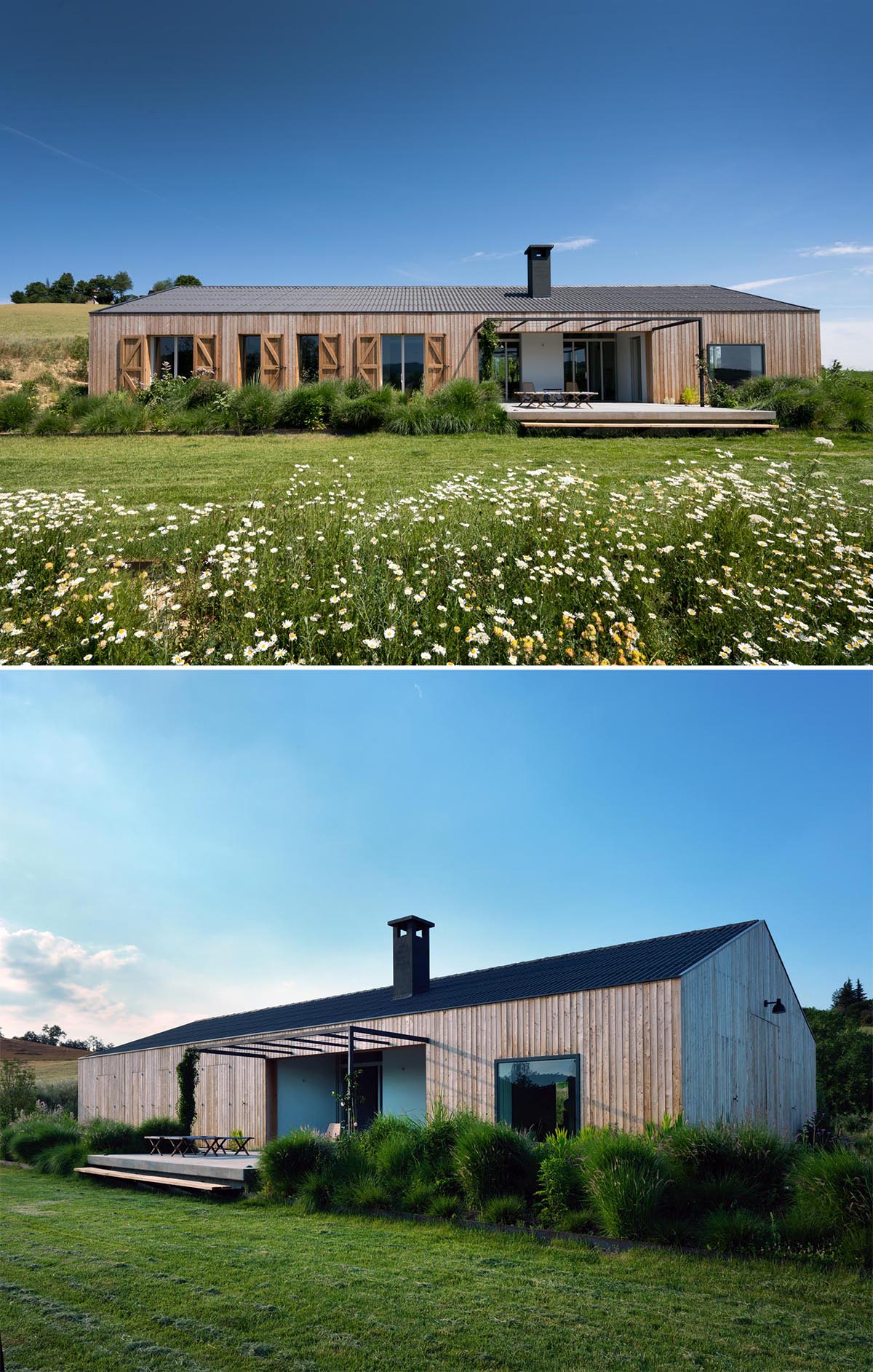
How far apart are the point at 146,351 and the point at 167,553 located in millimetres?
17297

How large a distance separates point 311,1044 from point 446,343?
17.1 metres

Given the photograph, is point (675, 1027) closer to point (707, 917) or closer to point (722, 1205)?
point (722, 1205)

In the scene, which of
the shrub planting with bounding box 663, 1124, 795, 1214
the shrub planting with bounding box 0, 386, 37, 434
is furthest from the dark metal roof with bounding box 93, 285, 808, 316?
the shrub planting with bounding box 663, 1124, 795, 1214

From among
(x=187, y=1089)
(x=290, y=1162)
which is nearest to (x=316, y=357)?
(x=187, y=1089)

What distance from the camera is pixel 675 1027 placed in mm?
9359

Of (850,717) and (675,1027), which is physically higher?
(850,717)

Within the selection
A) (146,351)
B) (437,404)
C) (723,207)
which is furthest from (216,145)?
(146,351)

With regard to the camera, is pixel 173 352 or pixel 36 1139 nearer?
pixel 36 1139

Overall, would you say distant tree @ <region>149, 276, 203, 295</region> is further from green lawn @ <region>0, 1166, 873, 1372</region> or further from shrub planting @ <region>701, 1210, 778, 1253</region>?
shrub planting @ <region>701, 1210, 778, 1253</region>

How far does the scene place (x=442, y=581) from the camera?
688cm

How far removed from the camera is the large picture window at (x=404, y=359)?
22641 mm

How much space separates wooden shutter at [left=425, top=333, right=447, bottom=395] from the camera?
2250cm

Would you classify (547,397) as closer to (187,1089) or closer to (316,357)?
(316,357)

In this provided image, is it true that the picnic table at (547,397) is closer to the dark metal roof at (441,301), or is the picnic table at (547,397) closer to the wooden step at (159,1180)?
the dark metal roof at (441,301)
